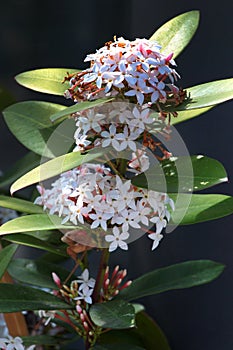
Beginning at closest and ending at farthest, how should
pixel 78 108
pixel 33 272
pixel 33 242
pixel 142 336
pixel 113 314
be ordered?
pixel 78 108, pixel 113 314, pixel 33 242, pixel 33 272, pixel 142 336

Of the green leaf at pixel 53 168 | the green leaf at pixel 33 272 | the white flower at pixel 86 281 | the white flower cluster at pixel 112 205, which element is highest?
the green leaf at pixel 53 168

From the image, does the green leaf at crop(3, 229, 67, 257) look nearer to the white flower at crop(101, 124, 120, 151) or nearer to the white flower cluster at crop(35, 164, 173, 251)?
the white flower cluster at crop(35, 164, 173, 251)

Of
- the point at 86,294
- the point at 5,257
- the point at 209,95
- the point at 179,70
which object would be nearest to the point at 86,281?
the point at 86,294

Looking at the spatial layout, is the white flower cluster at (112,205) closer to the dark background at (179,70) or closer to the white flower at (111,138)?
the white flower at (111,138)

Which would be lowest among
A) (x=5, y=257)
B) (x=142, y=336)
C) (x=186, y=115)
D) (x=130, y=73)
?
(x=142, y=336)

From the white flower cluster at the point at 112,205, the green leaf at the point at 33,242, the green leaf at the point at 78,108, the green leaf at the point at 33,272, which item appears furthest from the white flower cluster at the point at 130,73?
the green leaf at the point at 33,272

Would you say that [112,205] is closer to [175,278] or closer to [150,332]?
[175,278]
